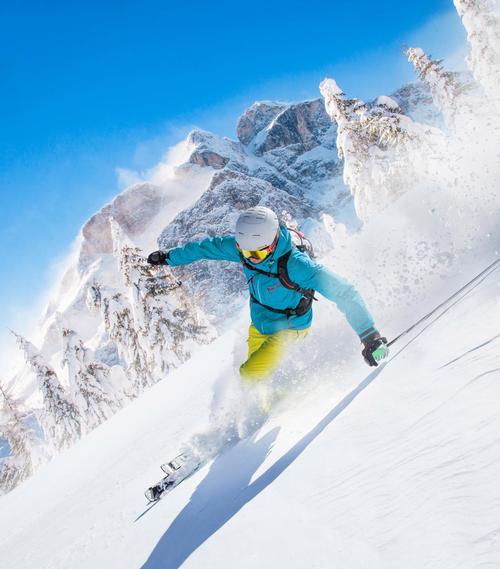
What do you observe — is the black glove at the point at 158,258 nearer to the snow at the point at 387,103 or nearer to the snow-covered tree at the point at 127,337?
the snow-covered tree at the point at 127,337

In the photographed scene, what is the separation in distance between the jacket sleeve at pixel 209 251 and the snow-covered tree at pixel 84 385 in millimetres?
17853

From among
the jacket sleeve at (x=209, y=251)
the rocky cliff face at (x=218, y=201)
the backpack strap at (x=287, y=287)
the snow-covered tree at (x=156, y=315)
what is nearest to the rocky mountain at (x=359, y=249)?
the snow-covered tree at (x=156, y=315)

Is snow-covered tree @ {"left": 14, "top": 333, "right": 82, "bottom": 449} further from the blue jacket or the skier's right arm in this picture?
the blue jacket

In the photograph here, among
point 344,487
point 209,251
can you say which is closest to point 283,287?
point 209,251

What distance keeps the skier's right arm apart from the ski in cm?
224

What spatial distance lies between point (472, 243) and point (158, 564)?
5131mm

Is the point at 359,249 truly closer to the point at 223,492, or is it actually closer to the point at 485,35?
the point at 223,492

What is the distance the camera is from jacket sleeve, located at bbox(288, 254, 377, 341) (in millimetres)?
3693

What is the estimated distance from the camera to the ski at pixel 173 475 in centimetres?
336

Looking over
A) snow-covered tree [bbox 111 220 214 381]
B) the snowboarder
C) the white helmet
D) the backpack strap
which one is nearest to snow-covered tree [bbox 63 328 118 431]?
snow-covered tree [bbox 111 220 214 381]

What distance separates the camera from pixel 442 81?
27.4 meters

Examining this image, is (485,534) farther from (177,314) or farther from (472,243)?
(177,314)

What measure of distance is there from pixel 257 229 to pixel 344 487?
256 cm

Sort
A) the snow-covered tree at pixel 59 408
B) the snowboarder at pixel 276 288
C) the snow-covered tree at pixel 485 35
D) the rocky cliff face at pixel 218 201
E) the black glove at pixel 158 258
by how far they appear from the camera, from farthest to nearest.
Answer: the rocky cliff face at pixel 218 201, the snow-covered tree at pixel 485 35, the snow-covered tree at pixel 59 408, the black glove at pixel 158 258, the snowboarder at pixel 276 288
